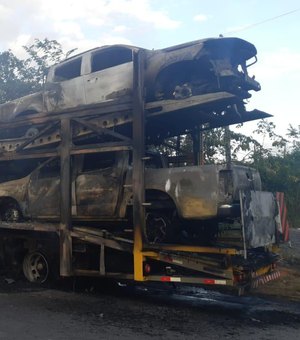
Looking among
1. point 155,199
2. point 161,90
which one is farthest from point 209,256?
point 161,90

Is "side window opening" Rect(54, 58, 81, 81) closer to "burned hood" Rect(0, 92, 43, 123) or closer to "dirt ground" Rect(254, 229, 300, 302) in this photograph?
"burned hood" Rect(0, 92, 43, 123)

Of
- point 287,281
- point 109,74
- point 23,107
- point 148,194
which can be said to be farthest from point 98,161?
point 287,281

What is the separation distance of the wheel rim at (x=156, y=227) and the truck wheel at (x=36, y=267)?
86.1 inches

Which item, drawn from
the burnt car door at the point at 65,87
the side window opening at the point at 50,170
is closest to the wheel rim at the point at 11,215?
the side window opening at the point at 50,170

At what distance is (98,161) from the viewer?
7266mm

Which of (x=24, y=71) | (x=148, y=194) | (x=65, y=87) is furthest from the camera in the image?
(x=24, y=71)

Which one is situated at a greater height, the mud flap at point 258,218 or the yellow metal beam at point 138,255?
the mud flap at point 258,218

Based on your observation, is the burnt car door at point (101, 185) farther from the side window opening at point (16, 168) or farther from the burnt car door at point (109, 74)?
the side window opening at point (16, 168)

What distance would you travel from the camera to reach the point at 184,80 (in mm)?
6867

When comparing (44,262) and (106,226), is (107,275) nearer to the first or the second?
(106,226)

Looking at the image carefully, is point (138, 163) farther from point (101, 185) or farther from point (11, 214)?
point (11, 214)

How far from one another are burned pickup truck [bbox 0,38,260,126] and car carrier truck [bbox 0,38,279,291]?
0.02 m

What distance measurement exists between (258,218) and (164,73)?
254 cm

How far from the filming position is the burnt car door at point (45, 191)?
7.45 m
